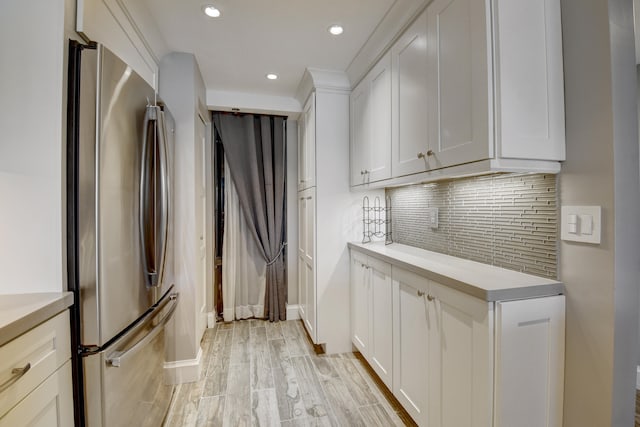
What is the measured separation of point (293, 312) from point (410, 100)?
102 inches

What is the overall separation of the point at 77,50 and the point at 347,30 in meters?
1.50

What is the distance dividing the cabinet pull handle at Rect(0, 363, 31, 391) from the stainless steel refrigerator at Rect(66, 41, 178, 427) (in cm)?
25

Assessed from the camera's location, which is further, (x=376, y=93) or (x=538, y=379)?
(x=376, y=93)

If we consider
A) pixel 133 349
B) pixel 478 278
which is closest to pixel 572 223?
pixel 478 278

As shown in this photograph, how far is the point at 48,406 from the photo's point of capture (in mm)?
947

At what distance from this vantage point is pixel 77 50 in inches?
44.1

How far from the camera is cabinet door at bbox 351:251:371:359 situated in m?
2.20

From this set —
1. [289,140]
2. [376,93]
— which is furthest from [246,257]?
[376,93]

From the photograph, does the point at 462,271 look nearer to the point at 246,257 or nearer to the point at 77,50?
the point at 77,50

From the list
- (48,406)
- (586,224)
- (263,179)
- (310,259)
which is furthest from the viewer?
(263,179)

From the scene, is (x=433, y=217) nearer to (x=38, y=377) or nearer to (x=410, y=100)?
(x=410, y=100)

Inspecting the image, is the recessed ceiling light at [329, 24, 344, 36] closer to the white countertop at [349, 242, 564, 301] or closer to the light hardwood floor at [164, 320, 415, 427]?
the white countertop at [349, 242, 564, 301]

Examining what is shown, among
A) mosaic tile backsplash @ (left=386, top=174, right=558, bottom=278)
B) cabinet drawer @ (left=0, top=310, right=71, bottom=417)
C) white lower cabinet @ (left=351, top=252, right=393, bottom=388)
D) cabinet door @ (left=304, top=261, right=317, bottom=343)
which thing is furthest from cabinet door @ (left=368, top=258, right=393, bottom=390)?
cabinet drawer @ (left=0, top=310, right=71, bottom=417)

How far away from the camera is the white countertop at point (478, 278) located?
109 cm
